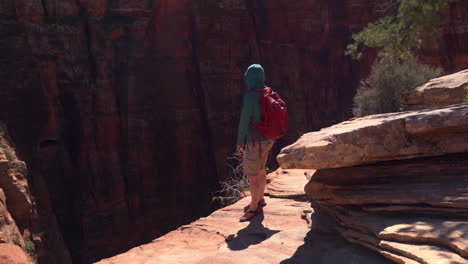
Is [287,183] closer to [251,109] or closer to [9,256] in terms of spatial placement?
[251,109]

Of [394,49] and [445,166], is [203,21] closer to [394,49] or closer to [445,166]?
[394,49]

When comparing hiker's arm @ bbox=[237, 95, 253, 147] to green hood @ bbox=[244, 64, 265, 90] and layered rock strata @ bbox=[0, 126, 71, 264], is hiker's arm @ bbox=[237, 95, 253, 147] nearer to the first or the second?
green hood @ bbox=[244, 64, 265, 90]

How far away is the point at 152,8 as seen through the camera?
18.0 meters

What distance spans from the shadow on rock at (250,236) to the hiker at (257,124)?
26 centimetres

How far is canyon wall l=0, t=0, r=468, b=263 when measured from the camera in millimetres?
16391

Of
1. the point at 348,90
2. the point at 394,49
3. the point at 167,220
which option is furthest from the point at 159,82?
the point at 394,49

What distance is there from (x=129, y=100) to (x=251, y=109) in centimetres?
1378

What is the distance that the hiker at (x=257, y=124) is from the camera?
14.5ft

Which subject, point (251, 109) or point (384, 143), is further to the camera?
point (251, 109)

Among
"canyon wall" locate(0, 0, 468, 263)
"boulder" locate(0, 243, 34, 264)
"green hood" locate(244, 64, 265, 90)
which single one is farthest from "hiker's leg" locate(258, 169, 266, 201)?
"canyon wall" locate(0, 0, 468, 263)

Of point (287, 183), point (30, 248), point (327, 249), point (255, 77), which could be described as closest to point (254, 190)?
point (255, 77)

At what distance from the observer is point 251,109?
14.5 feet

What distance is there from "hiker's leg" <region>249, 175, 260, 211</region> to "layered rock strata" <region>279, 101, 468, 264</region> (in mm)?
1168

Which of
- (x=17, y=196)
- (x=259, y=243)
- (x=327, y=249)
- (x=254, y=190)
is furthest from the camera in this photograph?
(x=17, y=196)
